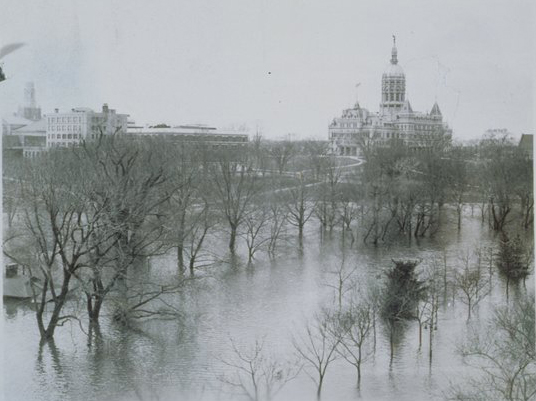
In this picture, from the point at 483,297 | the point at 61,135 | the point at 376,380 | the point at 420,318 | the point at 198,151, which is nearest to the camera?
the point at 376,380

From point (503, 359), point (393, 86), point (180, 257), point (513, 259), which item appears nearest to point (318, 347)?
point (503, 359)

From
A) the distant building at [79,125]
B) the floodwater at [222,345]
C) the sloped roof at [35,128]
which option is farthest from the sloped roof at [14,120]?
the floodwater at [222,345]

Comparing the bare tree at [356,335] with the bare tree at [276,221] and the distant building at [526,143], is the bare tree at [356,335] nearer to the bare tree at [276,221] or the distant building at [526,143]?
the distant building at [526,143]

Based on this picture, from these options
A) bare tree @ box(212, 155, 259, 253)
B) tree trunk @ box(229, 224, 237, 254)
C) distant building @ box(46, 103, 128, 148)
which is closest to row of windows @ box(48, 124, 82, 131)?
distant building @ box(46, 103, 128, 148)

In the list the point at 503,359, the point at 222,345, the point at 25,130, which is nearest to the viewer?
the point at 503,359

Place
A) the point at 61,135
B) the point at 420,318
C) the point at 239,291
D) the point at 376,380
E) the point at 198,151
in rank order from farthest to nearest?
the point at 198,151
the point at 61,135
the point at 239,291
the point at 420,318
the point at 376,380

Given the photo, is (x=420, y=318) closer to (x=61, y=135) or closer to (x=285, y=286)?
(x=285, y=286)

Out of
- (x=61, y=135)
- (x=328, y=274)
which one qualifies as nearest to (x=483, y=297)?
(x=328, y=274)

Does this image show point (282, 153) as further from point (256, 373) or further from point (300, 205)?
point (256, 373)
